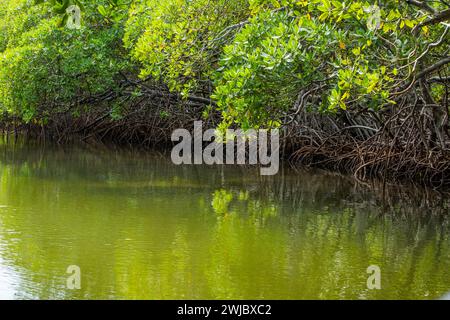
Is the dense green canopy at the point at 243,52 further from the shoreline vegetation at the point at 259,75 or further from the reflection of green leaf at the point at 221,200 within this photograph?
the reflection of green leaf at the point at 221,200

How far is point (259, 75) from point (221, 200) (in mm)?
1614

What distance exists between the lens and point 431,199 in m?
8.30

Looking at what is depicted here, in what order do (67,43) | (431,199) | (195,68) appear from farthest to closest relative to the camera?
(67,43)
(195,68)
(431,199)

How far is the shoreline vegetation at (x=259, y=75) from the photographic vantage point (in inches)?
249

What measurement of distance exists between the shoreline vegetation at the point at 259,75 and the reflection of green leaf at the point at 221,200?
2.59 feet

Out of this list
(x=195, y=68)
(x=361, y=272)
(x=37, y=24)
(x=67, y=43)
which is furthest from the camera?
(x=37, y=24)

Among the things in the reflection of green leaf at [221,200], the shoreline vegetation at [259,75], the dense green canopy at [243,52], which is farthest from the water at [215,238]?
the dense green canopy at [243,52]

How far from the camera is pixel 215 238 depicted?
19.1 feet

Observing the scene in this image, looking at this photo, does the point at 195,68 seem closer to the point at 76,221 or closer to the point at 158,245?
the point at 76,221

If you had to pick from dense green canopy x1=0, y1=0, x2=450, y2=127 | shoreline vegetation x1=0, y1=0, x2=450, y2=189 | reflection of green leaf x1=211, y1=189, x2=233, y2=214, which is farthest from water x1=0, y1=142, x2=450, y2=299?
dense green canopy x1=0, y1=0, x2=450, y2=127

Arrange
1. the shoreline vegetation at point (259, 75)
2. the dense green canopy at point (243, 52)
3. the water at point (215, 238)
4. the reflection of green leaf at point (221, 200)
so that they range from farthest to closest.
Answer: the reflection of green leaf at point (221, 200)
the shoreline vegetation at point (259, 75)
the dense green canopy at point (243, 52)
the water at point (215, 238)
